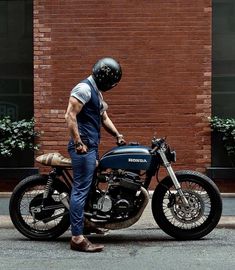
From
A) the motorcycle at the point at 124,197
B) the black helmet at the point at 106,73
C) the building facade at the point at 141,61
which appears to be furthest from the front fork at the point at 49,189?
the building facade at the point at 141,61

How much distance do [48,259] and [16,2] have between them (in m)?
5.38

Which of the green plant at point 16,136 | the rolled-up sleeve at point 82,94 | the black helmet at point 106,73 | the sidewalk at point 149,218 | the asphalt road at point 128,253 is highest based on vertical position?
the black helmet at point 106,73

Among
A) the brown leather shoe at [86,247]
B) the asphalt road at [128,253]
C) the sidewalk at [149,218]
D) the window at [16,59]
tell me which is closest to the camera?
the asphalt road at [128,253]

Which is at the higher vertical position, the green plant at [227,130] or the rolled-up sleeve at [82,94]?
the rolled-up sleeve at [82,94]

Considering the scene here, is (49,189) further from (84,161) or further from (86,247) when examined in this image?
(86,247)

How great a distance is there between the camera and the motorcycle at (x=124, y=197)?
6645mm

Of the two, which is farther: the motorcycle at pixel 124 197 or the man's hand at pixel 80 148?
the motorcycle at pixel 124 197

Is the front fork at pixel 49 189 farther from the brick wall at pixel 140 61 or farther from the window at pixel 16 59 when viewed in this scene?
the window at pixel 16 59

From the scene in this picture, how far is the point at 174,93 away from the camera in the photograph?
9.69 m

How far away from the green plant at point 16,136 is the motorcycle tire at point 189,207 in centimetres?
338

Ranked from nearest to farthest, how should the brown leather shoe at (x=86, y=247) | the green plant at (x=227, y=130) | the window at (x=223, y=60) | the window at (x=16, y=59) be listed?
the brown leather shoe at (x=86, y=247)
the green plant at (x=227, y=130)
the window at (x=223, y=60)
the window at (x=16, y=59)

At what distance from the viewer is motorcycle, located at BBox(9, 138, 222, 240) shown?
6.64 m

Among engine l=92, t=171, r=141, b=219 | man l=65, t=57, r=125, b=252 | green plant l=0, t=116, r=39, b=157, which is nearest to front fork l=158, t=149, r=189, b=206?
engine l=92, t=171, r=141, b=219

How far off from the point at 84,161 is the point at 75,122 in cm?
42
